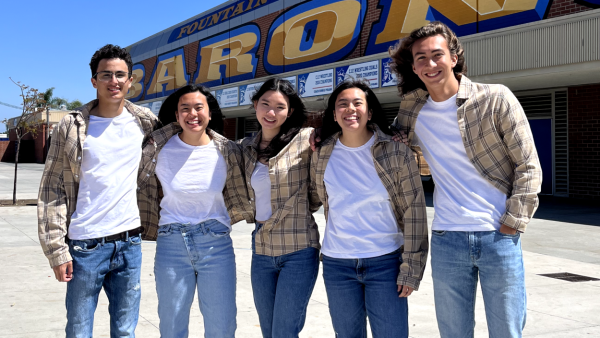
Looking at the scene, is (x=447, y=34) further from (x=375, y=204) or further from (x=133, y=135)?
(x=133, y=135)

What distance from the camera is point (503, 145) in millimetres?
2754

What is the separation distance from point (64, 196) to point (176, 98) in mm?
923

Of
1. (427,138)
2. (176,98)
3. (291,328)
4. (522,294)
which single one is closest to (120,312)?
(291,328)

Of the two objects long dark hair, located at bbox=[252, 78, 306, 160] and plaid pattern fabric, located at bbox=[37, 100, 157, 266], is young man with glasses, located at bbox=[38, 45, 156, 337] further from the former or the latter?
long dark hair, located at bbox=[252, 78, 306, 160]

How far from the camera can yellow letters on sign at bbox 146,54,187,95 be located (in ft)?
93.4

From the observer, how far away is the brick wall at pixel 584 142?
47.3 feet

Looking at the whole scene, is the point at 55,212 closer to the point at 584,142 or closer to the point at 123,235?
the point at 123,235

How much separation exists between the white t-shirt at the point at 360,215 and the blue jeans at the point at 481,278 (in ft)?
0.92

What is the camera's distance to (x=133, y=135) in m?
3.33

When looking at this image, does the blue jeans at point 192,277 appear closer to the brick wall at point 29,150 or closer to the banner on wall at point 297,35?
the banner on wall at point 297,35

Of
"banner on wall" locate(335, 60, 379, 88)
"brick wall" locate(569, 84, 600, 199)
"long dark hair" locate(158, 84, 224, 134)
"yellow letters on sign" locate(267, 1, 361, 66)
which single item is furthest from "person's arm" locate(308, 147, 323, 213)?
"yellow letters on sign" locate(267, 1, 361, 66)

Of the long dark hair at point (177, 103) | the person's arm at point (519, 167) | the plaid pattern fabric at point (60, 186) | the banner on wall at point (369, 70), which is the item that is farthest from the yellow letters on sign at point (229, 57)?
the person's arm at point (519, 167)

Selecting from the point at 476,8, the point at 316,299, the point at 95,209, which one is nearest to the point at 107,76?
the point at 95,209

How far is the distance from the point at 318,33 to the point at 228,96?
5.13 meters
